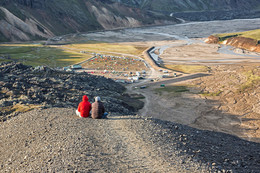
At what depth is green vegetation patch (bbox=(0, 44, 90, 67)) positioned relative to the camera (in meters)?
97.0

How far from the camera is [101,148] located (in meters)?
16.8

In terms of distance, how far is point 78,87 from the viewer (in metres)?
48.6

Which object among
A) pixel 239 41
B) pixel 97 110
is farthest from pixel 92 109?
pixel 239 41

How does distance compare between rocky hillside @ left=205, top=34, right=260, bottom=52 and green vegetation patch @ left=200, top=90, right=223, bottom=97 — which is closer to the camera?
green vegetation patch @ left=200, top=90, right=223, bottom=97

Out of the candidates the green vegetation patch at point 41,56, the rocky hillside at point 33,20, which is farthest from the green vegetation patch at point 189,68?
the rocky hillside at point 33,20

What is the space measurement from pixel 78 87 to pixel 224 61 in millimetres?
76022

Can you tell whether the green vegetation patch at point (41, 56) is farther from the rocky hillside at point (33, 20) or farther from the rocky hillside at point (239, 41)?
the rocky hillside at point (239, 41)

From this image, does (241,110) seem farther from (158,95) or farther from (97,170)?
(97,170)

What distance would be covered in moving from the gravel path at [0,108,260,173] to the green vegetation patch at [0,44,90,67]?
77.2 m

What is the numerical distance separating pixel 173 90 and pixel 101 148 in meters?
50.4

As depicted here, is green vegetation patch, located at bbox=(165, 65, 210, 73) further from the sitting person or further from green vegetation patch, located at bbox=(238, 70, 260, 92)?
the sitting person

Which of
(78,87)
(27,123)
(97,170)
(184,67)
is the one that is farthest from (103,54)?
(97,170)

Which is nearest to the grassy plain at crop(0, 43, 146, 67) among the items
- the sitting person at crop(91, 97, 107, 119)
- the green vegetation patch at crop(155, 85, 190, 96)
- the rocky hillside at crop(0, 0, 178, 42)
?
the rocky hillside at crop(0, 0, 178, 42)

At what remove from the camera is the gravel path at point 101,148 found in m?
14.9
